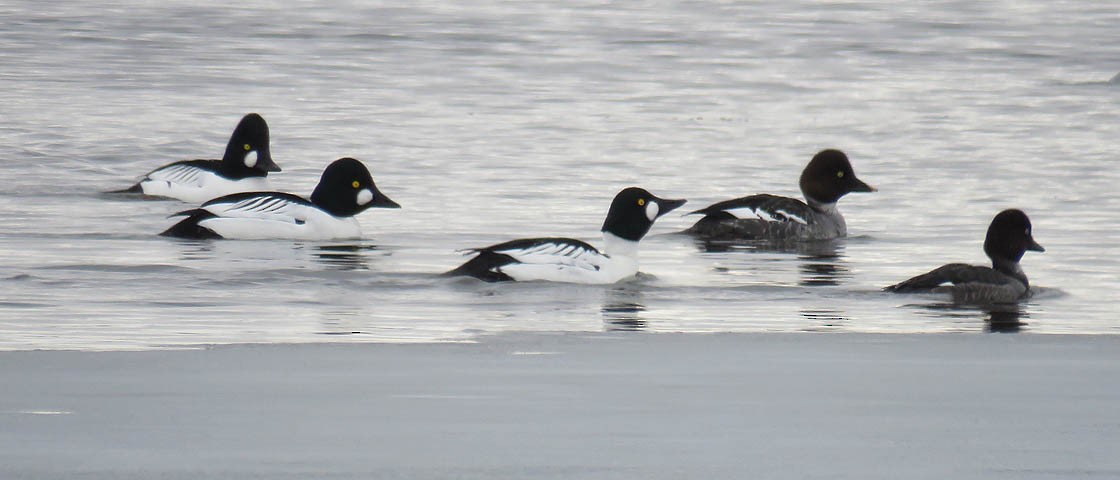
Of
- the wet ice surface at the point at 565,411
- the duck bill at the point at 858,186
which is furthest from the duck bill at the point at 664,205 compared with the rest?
the wet ice surface at the point at 565,411

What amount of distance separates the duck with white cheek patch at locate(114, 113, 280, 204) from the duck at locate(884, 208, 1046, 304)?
306 inches

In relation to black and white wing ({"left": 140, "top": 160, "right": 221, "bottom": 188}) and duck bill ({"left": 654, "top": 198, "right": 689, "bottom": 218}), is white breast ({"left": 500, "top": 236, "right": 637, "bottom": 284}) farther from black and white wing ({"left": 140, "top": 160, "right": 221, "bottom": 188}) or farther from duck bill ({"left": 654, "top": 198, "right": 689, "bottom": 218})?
black and white wing ({"left": 140, "top": 160, "right": 221, "bottom": 188})

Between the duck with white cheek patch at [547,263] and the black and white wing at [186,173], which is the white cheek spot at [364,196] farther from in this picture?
the duck with white cheek patch at [547,263]

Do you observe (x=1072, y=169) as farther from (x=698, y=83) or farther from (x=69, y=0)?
(x=69, y=0)

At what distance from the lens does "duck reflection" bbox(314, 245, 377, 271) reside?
1347cm

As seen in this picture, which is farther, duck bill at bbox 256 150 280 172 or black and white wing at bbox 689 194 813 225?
duck bill at bbox 256 150 280 172

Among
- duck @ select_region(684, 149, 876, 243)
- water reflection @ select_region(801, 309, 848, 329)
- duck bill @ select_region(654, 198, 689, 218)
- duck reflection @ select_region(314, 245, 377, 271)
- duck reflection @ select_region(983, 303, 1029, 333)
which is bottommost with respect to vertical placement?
duck reflection @ select_region(983, 303, 1029, 333)

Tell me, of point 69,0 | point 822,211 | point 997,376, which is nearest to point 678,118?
point 822,211

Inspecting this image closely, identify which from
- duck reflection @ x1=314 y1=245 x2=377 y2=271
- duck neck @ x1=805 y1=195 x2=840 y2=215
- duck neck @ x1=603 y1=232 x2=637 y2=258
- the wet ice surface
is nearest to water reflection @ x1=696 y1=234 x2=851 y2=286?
duck neck @ x1=805 y1=195 x2=840 y2=215

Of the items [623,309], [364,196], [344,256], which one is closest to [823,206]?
[364,196]

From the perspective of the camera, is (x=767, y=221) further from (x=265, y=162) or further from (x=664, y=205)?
(x=265, y=162)

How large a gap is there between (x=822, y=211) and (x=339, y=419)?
9.81 metres

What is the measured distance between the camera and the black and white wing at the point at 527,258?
12.2 m

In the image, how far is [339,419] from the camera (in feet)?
23.1
